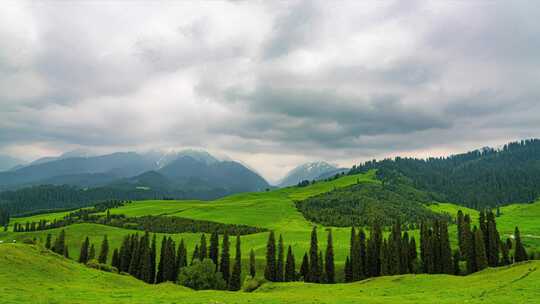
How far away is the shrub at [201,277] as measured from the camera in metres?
102

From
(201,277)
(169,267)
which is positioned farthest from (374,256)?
(169,267)

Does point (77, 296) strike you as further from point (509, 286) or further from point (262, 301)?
point (509, 286)

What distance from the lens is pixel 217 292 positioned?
63.5m

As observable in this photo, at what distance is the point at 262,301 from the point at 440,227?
309ft

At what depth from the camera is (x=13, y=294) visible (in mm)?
47688

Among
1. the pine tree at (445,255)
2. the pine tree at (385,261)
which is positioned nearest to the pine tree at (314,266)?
the pine tree at (385,261)

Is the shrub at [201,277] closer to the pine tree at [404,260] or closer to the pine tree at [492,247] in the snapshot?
the pine tree at [404,260]

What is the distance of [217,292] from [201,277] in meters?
42.0

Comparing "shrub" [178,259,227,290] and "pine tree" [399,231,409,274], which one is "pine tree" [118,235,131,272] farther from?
"pine tree" [399,231,409,274]

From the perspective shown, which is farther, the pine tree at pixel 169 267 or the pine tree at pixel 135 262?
the pine tree at pixel 135 262

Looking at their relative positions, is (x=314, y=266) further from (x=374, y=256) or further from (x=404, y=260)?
(x=404, y=260)

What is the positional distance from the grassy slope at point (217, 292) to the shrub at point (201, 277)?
21.8 meters

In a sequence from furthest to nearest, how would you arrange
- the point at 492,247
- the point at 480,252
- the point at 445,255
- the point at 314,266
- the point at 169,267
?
the point at 169,267, the point at 314,266, the point at 492,247, the point at 445,255, the point at 480,252

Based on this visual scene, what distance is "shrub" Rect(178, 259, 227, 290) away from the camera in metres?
102
